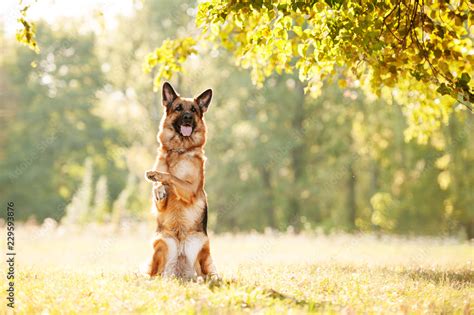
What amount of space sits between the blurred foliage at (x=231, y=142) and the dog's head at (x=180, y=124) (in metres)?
14.5

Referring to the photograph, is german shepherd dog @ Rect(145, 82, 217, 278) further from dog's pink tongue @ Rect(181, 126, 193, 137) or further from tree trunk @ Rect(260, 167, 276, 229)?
tree trunk @ Rect(260, 167, 276, 229)

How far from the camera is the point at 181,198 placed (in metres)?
7.80

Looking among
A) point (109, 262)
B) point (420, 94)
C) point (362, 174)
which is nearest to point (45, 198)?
point (362, 174)

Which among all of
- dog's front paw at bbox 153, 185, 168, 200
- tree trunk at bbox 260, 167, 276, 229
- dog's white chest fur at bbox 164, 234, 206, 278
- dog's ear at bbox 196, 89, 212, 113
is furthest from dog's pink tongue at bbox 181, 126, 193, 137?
tree trunk at bbox 260, 167, 276, 229

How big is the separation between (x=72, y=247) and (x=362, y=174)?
79.9 ft

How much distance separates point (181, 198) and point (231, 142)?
24552mm

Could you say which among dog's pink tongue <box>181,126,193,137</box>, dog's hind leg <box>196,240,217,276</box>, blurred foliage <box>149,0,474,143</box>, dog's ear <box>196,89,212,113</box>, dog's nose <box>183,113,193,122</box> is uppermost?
blurred foliage <box>149,0,474,143</box>

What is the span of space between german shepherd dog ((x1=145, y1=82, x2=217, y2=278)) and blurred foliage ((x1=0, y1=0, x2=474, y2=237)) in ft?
47.2

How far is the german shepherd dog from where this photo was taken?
7.87 meters

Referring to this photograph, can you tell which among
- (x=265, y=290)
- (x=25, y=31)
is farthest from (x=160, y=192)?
(x=25, y=31)

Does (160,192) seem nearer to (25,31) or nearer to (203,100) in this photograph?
(203,100)

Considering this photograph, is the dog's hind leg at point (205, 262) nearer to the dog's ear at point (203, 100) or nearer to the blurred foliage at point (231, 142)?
the dog's ear at point (203, 100)

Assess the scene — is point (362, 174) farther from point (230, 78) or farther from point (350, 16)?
point (350, 16)

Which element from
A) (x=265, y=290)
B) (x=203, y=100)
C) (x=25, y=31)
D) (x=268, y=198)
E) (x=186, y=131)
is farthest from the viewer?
(x=268, y=198)
